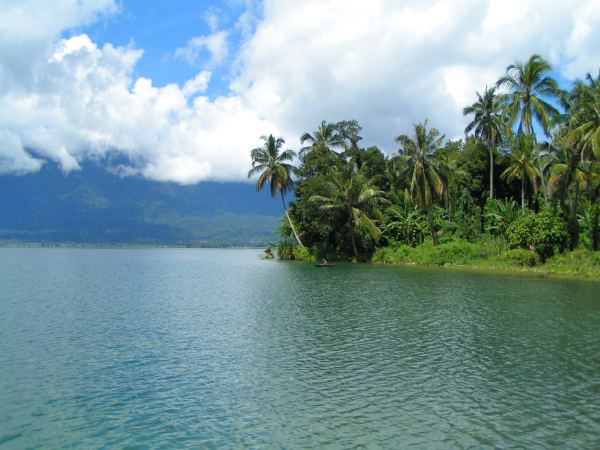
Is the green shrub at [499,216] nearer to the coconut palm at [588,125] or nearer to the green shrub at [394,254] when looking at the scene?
the green shrub at [394,254]

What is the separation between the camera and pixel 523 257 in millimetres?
45812

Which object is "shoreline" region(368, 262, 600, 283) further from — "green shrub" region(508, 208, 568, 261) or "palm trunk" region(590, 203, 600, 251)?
"palm trunk" region(590, 203, 600, 251)

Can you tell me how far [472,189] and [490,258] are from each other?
15.8 meters

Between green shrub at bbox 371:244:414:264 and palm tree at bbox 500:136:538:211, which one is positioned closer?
palm tree at bbox 500:136:538:211

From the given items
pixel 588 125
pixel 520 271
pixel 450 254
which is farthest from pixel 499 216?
pixel 588 125

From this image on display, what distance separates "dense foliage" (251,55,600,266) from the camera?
44.7 meters

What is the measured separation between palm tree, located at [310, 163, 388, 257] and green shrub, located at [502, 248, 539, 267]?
59.8 ft

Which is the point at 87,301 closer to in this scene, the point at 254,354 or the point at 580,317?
the point at 254,354

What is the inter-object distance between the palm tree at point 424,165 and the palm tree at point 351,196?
6704mm

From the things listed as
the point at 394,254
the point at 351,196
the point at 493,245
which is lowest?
the point at 394,254

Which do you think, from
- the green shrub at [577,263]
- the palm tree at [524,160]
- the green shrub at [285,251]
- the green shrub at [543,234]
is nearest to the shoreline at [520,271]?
the green shrub at [577,263]

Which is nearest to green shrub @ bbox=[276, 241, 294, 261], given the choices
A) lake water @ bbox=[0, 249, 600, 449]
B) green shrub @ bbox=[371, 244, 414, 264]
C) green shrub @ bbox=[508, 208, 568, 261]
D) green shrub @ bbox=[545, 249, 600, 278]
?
green shrub @ bbox=[371, 244, 414, 264]

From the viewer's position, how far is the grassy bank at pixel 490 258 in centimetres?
4144

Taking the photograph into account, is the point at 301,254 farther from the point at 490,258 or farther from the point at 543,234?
the point at 543,234
